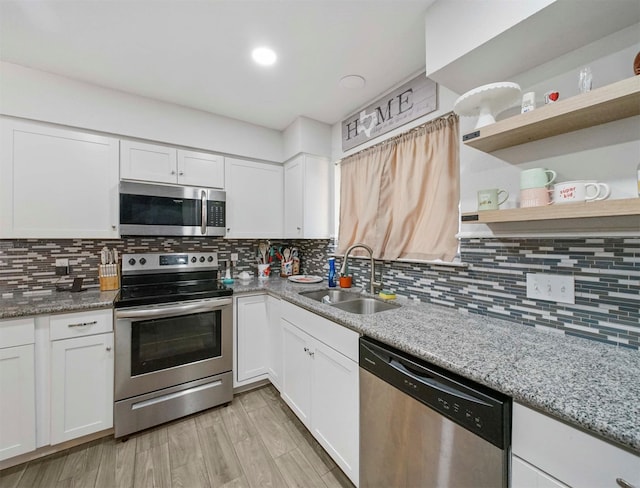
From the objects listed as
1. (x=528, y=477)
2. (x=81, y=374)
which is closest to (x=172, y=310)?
(x=81, y=374)

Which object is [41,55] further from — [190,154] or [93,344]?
[93,344]

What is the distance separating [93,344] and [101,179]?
46.6 inches

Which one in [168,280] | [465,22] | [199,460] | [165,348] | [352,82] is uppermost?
[352,82]

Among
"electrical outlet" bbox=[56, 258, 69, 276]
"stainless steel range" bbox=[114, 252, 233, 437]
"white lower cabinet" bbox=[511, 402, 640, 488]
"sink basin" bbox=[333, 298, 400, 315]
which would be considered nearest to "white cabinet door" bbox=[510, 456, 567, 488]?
"white lower cabinet" bbox=[511, 402, 640, 488]

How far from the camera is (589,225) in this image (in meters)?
1.06

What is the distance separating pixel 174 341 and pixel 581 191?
7.80 ft

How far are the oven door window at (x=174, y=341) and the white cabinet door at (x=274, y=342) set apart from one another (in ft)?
1.36

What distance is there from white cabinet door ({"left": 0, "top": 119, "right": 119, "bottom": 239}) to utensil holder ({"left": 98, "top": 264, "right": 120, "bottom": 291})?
0.27 m

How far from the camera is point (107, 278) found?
6.75 ft

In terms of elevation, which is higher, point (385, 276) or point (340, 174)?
point (340, 174)

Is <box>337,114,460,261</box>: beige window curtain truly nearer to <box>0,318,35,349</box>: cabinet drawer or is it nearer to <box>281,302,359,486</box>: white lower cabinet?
<box>281,302,359,486</box>: white lower cabinet

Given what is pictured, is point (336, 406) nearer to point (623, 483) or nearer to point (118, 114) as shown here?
point (623, 483)

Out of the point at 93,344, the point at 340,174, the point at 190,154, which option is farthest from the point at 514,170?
the point at 93,344

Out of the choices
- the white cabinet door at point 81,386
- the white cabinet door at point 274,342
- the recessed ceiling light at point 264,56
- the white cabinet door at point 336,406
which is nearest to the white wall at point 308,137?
the recessed ceiling light at point 264,56
